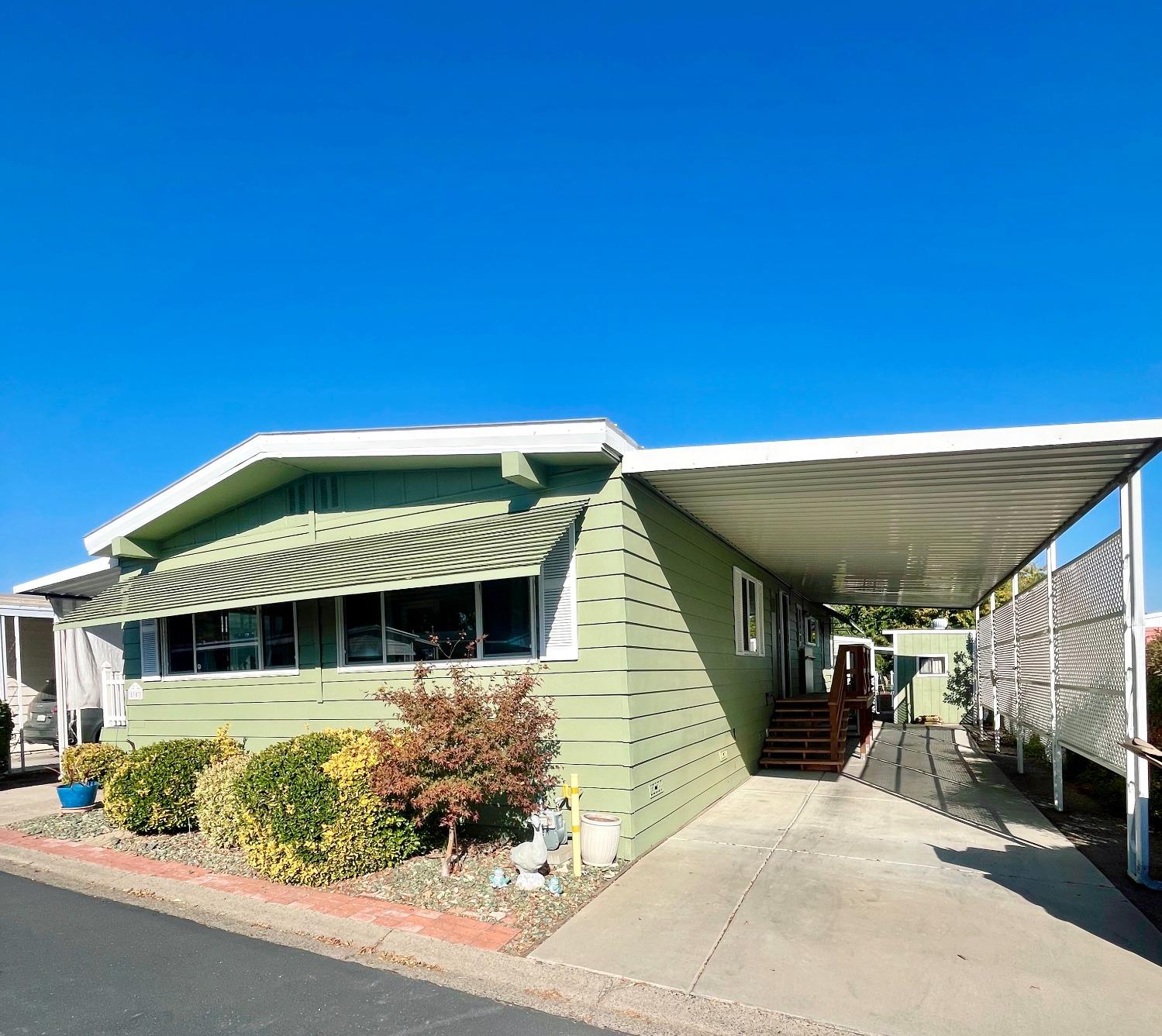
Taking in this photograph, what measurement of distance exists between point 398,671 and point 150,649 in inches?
181

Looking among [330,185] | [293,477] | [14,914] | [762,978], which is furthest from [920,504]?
[330,185]

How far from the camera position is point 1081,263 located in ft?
40.2

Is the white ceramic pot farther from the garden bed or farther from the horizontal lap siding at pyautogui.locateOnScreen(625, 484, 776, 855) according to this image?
the horizontal lap siding at pyautogui.locateOnScreen(625, 484, 776, 855)

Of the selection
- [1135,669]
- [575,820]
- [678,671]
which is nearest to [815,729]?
[678,671]

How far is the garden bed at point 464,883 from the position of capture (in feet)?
16.8

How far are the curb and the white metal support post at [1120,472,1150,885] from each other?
3441mm

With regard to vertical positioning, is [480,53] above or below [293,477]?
above

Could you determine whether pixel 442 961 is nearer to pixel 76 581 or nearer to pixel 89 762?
pixel 89 762

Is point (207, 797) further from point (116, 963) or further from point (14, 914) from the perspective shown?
point (116, 963)

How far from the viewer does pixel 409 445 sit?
697cm

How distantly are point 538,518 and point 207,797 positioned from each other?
4116 mm

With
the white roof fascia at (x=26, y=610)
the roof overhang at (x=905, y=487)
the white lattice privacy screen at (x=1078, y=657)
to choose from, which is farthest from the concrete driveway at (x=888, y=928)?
the white roof fascia at (x=26, y=610)

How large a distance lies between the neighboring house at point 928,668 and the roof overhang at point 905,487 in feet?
34.8

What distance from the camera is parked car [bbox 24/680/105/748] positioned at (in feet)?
48.2
